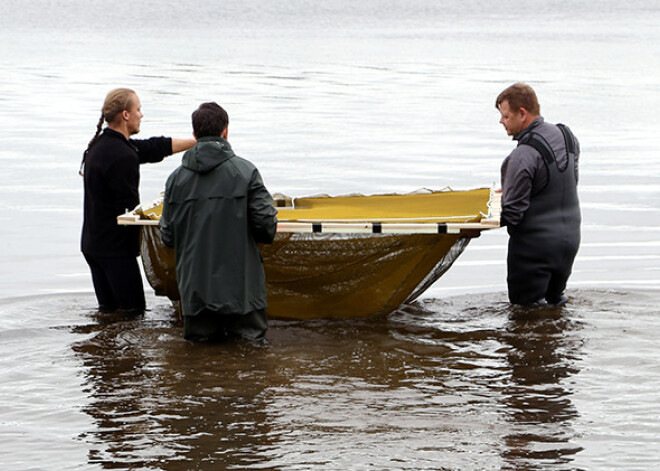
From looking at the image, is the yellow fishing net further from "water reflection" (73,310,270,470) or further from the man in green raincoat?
the man in green raincoat

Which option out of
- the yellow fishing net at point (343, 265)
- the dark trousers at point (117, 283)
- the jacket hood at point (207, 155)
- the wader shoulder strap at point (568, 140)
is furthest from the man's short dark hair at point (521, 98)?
the dark trousers at point (117, 283)

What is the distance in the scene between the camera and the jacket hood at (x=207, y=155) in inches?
257

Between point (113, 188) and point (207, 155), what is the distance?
117cm

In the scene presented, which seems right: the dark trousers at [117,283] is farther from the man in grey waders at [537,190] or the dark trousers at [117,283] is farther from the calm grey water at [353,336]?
the man in grey waders at [537,190]

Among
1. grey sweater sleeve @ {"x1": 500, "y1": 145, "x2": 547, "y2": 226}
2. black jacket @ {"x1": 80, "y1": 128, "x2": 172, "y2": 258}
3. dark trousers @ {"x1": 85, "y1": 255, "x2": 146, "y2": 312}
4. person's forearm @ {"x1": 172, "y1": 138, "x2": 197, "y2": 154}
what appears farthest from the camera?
person's forearm @ {"x1": 172, "y1": 138, "x2": 197, "y2": 154}

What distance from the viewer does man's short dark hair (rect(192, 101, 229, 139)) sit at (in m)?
6.58

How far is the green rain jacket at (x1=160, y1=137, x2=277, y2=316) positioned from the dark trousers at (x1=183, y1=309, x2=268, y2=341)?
0.20 meters

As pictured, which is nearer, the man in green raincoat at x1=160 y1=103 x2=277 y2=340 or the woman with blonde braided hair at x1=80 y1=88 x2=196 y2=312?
the man in green raincoat at x1=160 y1=103 x2=277 y2=340

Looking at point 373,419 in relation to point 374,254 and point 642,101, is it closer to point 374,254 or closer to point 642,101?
point 374,254

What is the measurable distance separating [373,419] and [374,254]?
2163mm

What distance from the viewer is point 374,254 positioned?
779 cm

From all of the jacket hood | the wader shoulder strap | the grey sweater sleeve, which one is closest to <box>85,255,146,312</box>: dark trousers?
the jacket hood

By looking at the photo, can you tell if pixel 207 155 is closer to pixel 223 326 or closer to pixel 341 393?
pixel 223 326

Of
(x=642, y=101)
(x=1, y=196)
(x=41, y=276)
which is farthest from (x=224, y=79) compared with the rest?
(x=41, y=276)
